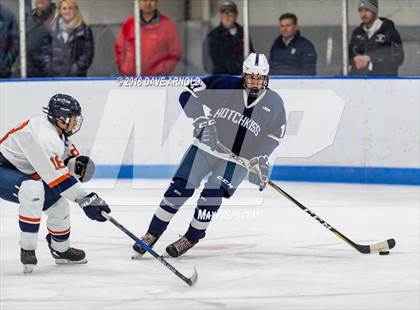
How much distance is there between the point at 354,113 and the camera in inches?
322

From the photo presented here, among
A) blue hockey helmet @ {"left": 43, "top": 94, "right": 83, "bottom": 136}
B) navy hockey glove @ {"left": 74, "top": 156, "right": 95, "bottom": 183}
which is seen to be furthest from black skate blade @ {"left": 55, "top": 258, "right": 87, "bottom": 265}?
blue hockey helmet @ {"left": 43, "top": 94, "right": 83, "bottom": 136}

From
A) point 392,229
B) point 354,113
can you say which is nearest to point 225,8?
point 354,113

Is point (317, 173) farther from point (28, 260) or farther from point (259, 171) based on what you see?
point (28, 260)

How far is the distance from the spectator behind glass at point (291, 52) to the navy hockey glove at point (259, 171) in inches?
119

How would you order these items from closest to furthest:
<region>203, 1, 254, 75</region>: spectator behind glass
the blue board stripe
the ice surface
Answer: the ice surface, the blue board stripe, <region>203, 1, 254, 75</region>: spectator behind glass

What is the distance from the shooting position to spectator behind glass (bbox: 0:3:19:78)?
8680 mm

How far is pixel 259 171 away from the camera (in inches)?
213

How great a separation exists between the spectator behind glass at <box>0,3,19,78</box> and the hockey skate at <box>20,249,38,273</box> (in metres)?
3.90

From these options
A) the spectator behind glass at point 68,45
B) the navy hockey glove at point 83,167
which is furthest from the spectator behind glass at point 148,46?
the navy hockey glove at point 83,167

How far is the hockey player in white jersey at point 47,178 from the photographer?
16.2 feet

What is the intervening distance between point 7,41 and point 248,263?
13.5 ft

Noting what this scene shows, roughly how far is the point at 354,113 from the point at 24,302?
4306 millimetres

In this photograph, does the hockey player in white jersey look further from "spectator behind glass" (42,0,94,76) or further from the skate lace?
"spectator behind glass" (42,0,94,76)

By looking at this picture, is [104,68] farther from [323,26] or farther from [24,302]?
[24,302]
